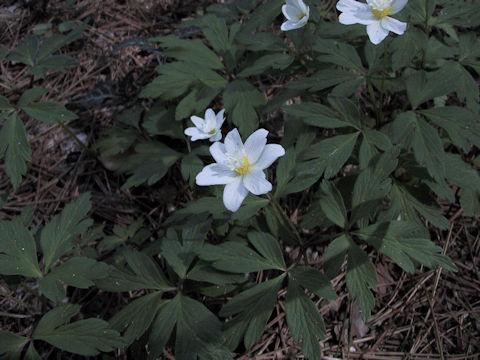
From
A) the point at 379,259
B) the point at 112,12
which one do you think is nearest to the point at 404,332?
the point at 379,259

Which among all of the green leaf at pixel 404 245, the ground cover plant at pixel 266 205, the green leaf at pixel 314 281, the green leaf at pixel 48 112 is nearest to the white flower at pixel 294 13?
the ground cover plant at pixel 266 205

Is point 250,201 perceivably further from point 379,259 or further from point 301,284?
point 379,259

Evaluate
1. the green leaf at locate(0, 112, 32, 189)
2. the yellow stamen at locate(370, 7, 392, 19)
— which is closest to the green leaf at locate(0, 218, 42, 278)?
the green leaf at locate(0, 112, 32, 189)

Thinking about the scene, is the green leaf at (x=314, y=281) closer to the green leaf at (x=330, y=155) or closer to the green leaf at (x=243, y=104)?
the green leaf at (x=330, y=155)

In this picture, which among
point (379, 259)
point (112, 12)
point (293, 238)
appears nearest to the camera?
point (293, 238)

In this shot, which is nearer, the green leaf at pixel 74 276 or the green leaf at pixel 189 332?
the green leaf at pixel 189 332

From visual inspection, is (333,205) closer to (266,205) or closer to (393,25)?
(266,205)
